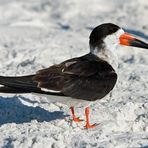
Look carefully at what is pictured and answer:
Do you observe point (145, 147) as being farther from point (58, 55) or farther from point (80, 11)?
point (80, 11)

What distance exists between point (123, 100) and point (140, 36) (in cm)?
322

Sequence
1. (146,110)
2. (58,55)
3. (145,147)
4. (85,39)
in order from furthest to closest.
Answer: (85,39)
(58,55)
(146,110)
(145,147)

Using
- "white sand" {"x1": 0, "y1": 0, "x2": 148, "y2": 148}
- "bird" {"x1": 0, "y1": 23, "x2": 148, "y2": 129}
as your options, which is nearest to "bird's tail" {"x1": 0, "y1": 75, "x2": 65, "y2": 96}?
"bird" {"x1": 0, "y1": 23, "x2": 148, "y2": 129}

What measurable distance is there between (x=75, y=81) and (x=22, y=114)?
80 cm

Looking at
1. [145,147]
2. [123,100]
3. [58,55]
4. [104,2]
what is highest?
[145,147]

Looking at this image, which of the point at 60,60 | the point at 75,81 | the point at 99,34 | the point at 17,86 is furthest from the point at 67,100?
the point at 60,60

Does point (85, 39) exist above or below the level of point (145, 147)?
below

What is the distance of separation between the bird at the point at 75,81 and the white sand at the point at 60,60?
292 millimetres

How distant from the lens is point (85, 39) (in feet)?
32.5

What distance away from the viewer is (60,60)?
338 inches

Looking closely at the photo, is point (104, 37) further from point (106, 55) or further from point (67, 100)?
point (67, 100)

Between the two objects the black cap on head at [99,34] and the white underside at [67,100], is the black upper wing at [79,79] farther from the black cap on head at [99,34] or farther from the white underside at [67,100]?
the black cap on head at [99,34]

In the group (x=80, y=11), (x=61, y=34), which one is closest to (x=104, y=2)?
(x=80, y=11)

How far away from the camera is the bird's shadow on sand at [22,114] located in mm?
6409
